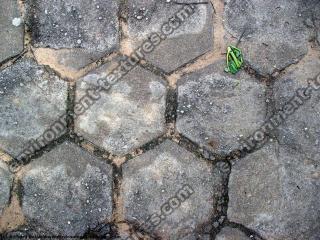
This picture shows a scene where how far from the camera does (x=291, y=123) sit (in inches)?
93.0

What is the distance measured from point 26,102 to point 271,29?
4.05 feet

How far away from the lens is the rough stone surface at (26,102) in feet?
7.70

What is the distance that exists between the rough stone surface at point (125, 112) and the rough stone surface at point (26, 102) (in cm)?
12

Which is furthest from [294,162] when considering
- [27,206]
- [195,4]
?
[27,206]

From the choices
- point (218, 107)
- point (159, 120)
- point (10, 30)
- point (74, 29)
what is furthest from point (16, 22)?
point (218, 107)

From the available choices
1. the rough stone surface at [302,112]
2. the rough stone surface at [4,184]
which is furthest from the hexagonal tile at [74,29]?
the rough stone surface at [302,112]

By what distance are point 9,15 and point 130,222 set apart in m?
1.17

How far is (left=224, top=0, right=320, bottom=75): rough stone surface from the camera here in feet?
8.00

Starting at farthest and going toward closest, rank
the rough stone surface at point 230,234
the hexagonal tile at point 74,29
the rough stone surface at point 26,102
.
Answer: the hexagonal tile at point 74,29, the rough stone surface at point 26,102, the rough stone surface at point 230,234

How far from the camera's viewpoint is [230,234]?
2.24m

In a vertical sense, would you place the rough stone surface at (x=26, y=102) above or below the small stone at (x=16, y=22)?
below

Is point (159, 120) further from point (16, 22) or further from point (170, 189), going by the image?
point (16, 22)

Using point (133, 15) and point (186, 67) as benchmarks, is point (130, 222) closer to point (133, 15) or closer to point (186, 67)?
point (186, 67)

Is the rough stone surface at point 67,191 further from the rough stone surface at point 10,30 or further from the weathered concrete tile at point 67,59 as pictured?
the rough stone surface at point 10,30
